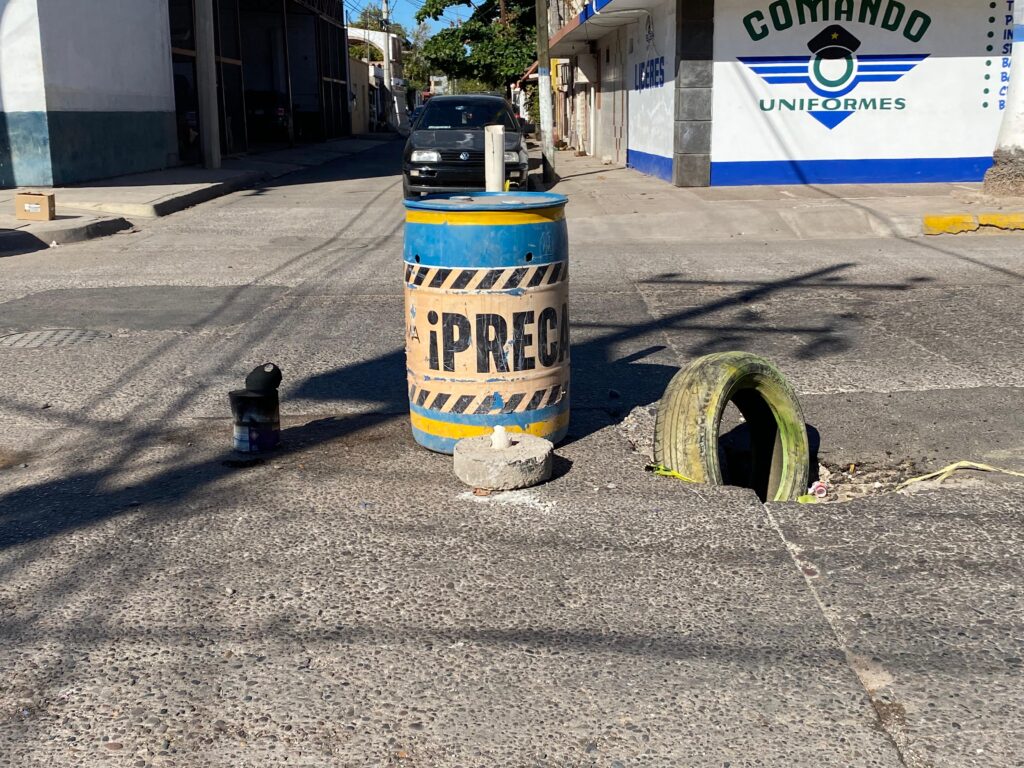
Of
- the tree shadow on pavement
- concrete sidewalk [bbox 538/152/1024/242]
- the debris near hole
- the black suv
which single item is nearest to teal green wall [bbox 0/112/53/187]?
the black suv

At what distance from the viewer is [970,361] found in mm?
6660

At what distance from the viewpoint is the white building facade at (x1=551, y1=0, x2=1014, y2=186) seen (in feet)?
55.9

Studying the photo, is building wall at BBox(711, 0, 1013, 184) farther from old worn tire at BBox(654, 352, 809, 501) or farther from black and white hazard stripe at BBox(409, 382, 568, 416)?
black and white hazard stripe at BBox(409, 382, 568, 416)

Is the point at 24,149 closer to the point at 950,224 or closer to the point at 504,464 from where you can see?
the point at 950,224

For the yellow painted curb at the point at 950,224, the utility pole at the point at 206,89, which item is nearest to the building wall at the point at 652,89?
the yellow painted curb at the point at 950,224

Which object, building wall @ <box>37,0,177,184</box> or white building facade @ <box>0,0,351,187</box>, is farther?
building wall @ <box>37,0,177,184</box>

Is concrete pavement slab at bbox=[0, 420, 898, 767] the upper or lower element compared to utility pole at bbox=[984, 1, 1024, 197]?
lower

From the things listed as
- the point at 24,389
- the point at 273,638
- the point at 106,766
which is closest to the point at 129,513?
the point at 273,638

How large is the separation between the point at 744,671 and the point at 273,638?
1429mm

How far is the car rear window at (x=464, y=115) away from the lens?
57.6 feet

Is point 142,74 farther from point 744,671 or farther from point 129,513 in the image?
point 744,671

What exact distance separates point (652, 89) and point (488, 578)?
17269mm

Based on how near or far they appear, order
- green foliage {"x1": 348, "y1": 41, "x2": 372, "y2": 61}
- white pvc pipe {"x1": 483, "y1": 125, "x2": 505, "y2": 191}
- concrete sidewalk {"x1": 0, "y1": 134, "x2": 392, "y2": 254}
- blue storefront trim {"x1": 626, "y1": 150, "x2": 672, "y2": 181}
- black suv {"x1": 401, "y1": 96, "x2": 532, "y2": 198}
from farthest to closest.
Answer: green foliage {"x1": 348, "y1": 41, "x2": 372, "y2": 61}, blue storefront trim {"x1": 626, "y1": 150, "x2": 672, "y2": 181}, black suv {"x1": 401, "y1": 96, "x2": 532, "y2": 198}, concrete sidewalk {"x1": 0, "y1": 134, "x2": 392, "y2": 254}, white pvc pipe {"x1": 483, "y1": 125, "x2": 505, "y2": 191}

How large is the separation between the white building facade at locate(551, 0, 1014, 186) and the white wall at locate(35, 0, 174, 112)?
9155 mm
